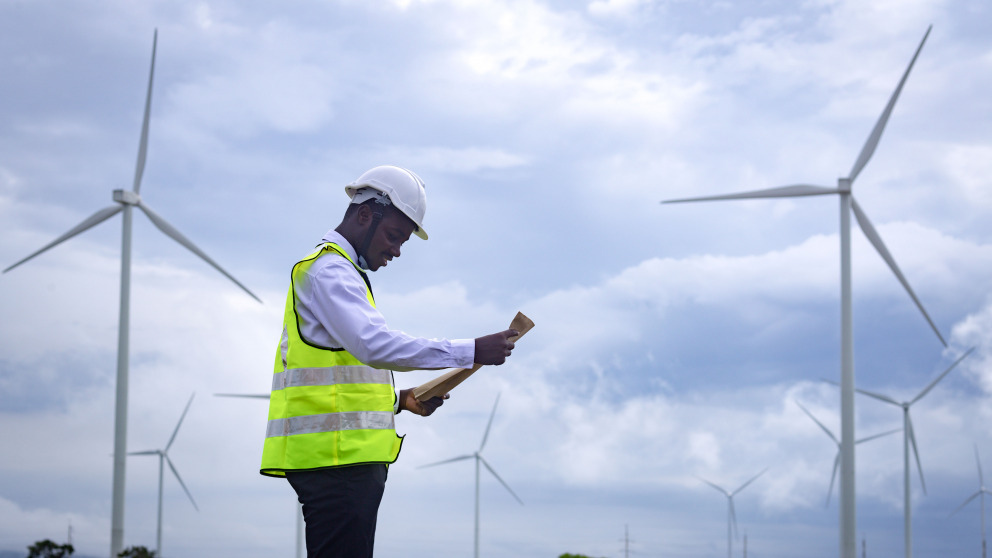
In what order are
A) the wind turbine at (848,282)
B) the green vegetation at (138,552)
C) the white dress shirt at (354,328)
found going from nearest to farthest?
the white dress shirt at (354,328)
the wind turbine at (848,282)
the green vegetation at (138,552)

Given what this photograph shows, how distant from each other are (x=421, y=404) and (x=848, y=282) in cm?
2927

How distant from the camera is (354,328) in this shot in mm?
5691

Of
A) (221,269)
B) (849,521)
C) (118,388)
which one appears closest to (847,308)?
(849,521)

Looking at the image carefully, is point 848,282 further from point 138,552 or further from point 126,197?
point 138,552

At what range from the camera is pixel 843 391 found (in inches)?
1292

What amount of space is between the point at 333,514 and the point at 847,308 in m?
30.0

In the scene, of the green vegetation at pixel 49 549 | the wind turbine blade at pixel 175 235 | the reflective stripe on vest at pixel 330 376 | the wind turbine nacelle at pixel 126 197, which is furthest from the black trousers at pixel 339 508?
the green vegetation at pixel 49 549

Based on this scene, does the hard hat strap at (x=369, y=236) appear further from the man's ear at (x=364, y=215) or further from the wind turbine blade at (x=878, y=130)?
the wind turbine blade at (x=878, y=130)

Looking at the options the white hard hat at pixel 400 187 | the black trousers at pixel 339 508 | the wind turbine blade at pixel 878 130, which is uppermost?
the wind turbine blade at pixel 878 130

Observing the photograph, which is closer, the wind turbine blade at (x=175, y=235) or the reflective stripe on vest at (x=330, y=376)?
the reflective stripe on vest at (x=330, y=376)

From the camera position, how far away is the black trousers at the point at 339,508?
5.80m

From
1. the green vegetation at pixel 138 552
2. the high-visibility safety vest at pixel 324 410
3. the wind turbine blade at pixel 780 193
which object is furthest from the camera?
the green vegetation at pixel 138 552

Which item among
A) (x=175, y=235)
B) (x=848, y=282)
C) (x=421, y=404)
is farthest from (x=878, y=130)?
(x=421, y=404)

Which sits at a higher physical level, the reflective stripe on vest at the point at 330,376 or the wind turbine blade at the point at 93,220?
the wind turbine blade at the point at 93,220
